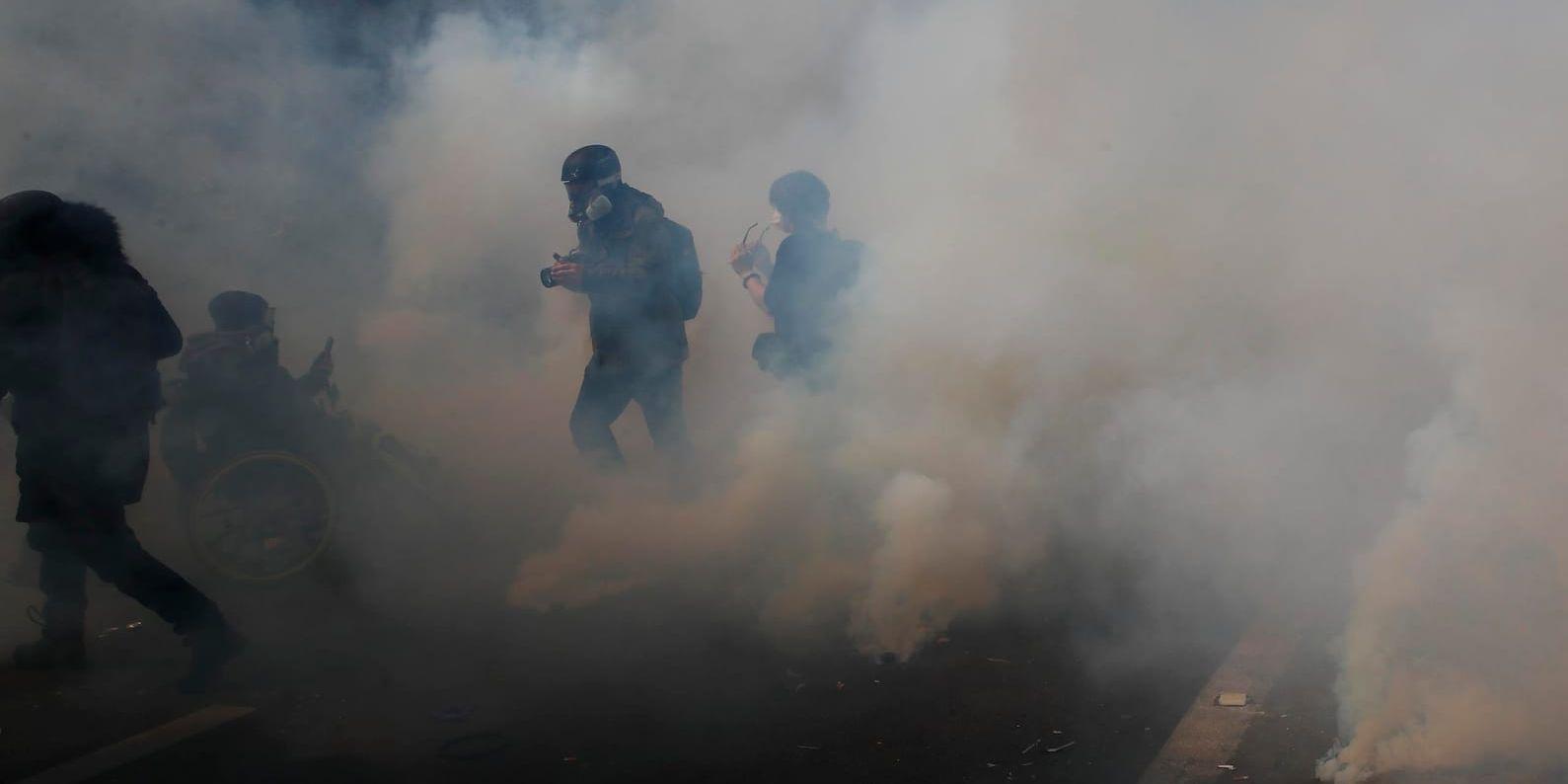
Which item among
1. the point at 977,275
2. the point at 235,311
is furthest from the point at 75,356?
the point at 977,275

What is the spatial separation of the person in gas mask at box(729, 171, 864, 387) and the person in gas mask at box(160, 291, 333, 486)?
7.05 feet

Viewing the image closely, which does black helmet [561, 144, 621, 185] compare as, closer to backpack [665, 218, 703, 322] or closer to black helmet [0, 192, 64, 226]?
backpack [665, 218, 703, 322]

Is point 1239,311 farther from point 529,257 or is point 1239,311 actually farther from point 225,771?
point 529,257

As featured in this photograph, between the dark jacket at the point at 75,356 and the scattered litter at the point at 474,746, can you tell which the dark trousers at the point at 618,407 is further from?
the scattered litter at the point at 474,746

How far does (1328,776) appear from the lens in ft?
11.3

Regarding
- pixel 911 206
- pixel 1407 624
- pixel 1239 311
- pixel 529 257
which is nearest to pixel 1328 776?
pixel 1407 624

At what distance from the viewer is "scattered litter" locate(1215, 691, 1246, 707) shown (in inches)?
158

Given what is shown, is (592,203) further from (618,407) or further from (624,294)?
(618,407)

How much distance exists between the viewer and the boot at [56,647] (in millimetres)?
4680

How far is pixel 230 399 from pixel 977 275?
126 inches

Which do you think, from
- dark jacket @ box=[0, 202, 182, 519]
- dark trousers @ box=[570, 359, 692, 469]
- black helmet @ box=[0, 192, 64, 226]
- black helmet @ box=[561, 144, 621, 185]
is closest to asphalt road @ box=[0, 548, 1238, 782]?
dark jacket @ box=[0, 202, 182, 519]

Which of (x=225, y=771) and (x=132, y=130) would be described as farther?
(x=132, y=130)

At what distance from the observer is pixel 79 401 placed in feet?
14.9

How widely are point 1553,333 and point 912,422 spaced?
2272 mm
